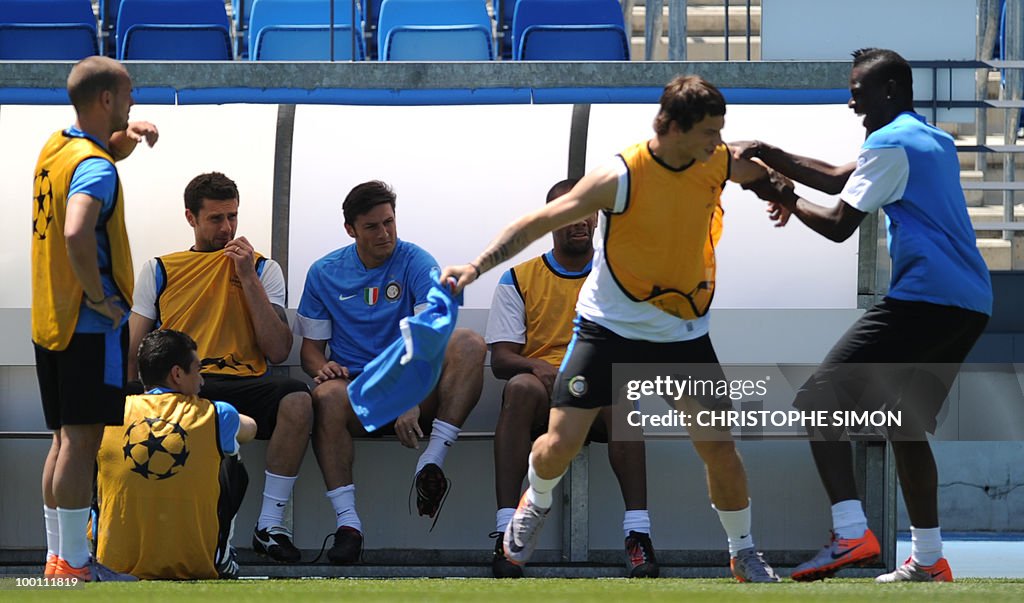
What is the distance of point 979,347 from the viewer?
10914 mm

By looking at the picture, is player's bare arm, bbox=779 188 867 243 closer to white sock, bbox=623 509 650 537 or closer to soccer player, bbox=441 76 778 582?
soccer player, bbox=441 76 778 582

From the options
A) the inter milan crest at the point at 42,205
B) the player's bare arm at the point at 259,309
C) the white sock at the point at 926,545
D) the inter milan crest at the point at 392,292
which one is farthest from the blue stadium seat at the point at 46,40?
the white sock at the point at 926,545

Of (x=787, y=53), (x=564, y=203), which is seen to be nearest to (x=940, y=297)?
(x=564, y=203)

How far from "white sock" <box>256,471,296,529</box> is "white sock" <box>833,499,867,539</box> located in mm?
2579

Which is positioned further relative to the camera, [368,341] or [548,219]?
[368,341]

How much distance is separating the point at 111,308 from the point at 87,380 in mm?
273

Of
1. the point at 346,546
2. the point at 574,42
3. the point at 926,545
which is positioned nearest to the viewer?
the point at 926,545

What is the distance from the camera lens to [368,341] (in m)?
7.23

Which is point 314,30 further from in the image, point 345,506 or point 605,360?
point 605,360

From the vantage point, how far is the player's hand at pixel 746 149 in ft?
18.4

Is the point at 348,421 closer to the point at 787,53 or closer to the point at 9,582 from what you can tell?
the point at 9,582

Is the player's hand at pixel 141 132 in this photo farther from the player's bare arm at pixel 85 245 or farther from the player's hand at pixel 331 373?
the player's hand at pixel 331 373

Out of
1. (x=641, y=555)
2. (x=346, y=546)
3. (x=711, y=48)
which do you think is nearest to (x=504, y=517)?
(x=641, y=555)

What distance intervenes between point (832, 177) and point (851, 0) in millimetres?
5086
